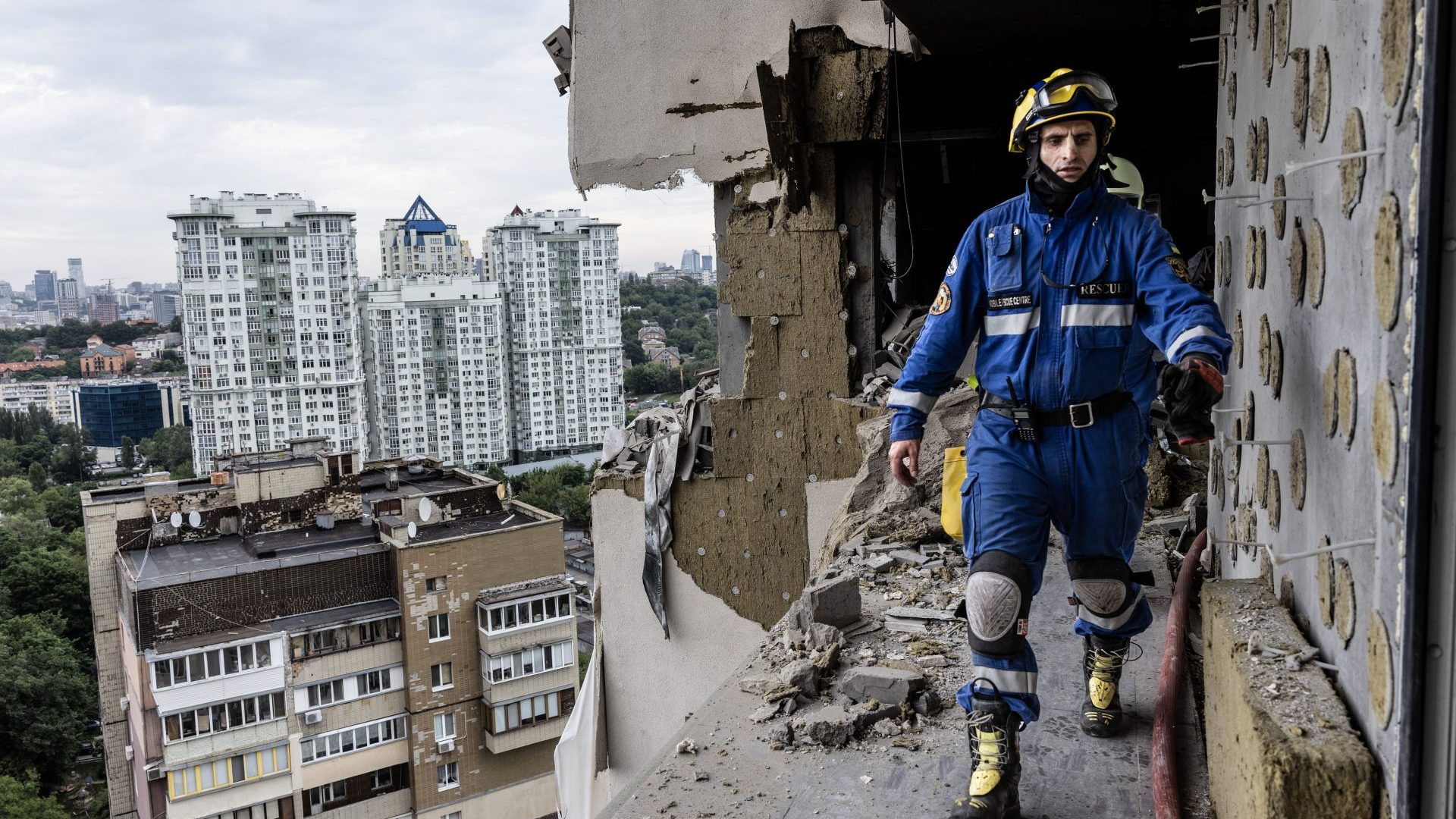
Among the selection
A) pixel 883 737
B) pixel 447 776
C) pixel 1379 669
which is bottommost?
pixel 447 776

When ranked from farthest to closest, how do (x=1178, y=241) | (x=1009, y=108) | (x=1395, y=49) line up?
1. (x=1178, y=241)
2. (x=1009, y=108)
3. (x=1395, y=49)

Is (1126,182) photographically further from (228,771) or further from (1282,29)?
(228,771)

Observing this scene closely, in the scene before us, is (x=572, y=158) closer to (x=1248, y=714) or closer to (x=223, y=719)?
(x=1248, y=714)

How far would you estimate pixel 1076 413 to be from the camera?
2.57 meters

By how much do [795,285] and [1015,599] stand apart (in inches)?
142

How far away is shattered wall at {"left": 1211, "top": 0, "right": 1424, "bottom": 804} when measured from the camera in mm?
1449

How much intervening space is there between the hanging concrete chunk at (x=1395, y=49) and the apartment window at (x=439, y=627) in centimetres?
2417

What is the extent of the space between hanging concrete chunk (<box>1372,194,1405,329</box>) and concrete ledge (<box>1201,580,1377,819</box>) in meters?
0.65

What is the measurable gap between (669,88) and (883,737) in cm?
421

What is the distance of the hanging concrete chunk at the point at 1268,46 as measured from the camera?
99.0 inches

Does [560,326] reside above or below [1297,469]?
above

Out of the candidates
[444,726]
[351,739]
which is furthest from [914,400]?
[444,726]

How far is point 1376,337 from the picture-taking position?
155 cm

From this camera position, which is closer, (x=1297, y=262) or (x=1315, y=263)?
(x=1315, y=263)
